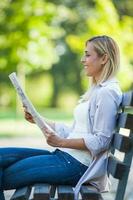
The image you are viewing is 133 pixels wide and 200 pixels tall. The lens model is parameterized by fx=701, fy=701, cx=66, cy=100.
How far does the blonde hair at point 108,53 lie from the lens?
430 centimetres

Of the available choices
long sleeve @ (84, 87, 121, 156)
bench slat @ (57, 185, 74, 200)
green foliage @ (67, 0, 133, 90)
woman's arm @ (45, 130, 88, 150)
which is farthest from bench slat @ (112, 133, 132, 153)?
green foliage @ (67, 0, 133, 90)

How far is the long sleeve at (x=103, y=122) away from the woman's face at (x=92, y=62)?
0.82 ft

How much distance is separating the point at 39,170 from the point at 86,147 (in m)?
0.31

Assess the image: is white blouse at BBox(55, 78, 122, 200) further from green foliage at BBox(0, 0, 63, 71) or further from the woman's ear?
green foliage at BBox(0, 0, 63, 71)

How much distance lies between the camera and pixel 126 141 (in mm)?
3988

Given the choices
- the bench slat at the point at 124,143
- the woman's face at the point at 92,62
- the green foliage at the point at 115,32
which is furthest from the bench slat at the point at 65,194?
the green foliage at the point at 115,32

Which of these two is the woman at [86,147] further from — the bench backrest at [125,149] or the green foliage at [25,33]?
the green foliage at [25,33]

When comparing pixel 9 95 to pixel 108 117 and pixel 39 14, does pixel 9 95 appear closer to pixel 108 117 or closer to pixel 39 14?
A: pixel 39 14

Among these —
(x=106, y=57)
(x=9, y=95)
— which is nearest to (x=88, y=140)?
(x=106, y=57)

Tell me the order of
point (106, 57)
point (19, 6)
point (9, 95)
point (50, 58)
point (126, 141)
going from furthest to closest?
1. point (9, 95)
2. point (50, 58)
3. point (19, 6)
4. point (106, 57)
5. point (126, 141)

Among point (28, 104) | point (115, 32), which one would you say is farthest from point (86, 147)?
point (115, 32)

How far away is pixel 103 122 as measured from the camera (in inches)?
163

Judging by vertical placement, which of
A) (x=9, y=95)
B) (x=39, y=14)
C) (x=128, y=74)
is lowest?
(x=9, y=95)

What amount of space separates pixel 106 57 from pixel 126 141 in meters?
0.62
